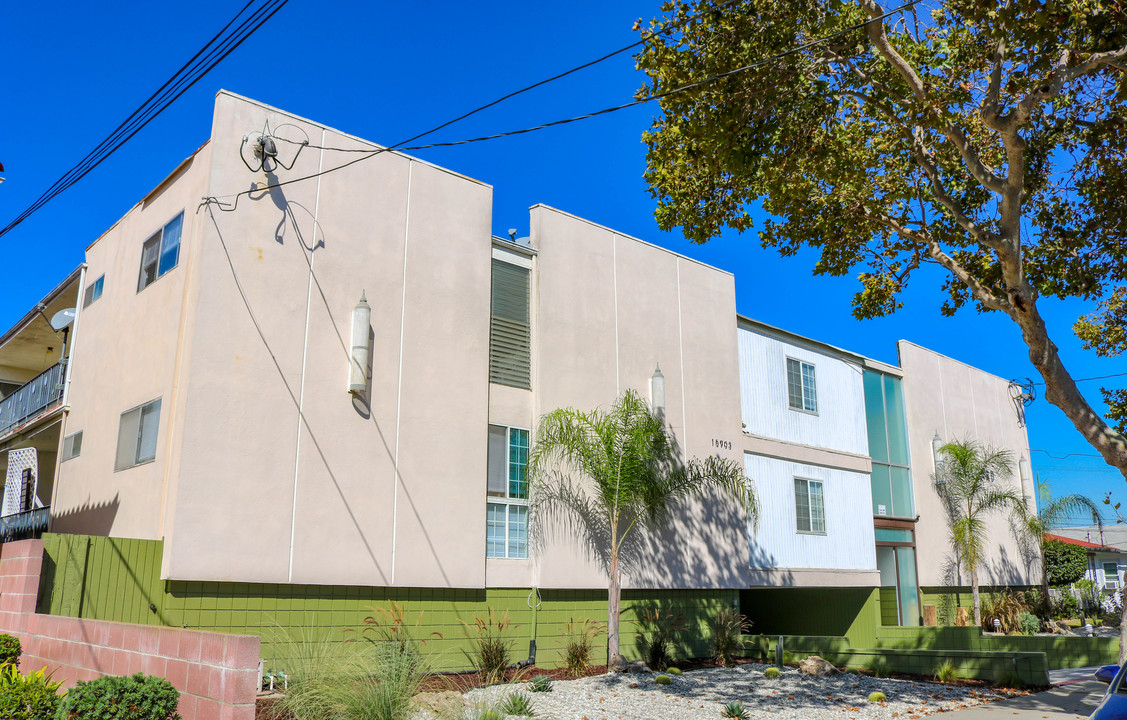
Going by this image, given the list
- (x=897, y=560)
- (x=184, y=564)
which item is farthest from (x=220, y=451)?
(x=897, y=560)

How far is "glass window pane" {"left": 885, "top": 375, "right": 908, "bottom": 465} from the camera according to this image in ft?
82.1

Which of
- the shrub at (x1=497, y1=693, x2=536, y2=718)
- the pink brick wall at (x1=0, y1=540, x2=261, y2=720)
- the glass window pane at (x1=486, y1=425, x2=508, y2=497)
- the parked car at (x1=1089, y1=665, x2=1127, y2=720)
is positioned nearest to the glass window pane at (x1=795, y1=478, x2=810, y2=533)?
the glass window pane at (x1=486, y1=425, x2=508, y2=497)

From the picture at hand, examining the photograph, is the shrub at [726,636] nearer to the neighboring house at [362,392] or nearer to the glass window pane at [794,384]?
the neighboring house at [362,392]

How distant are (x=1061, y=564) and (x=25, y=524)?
31.5 meters

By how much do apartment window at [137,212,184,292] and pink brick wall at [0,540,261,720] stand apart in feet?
16.4

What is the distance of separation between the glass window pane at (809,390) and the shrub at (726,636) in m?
6.22

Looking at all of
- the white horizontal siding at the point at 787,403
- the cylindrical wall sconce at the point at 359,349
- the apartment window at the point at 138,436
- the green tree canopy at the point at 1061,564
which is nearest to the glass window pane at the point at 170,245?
the apartment window at the point at 138,436

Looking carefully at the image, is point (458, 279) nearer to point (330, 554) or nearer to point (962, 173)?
point (330, 554)

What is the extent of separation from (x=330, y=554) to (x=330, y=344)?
10.5 feet

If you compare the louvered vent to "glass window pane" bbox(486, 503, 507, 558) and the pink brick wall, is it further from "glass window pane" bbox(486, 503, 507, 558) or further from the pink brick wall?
the pink brick wall

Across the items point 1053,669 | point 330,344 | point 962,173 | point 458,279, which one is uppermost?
point 962,173

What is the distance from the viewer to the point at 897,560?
24.2m

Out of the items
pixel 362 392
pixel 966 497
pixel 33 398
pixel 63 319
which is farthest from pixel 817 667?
pixel 33 398

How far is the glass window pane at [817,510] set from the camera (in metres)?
21.7
